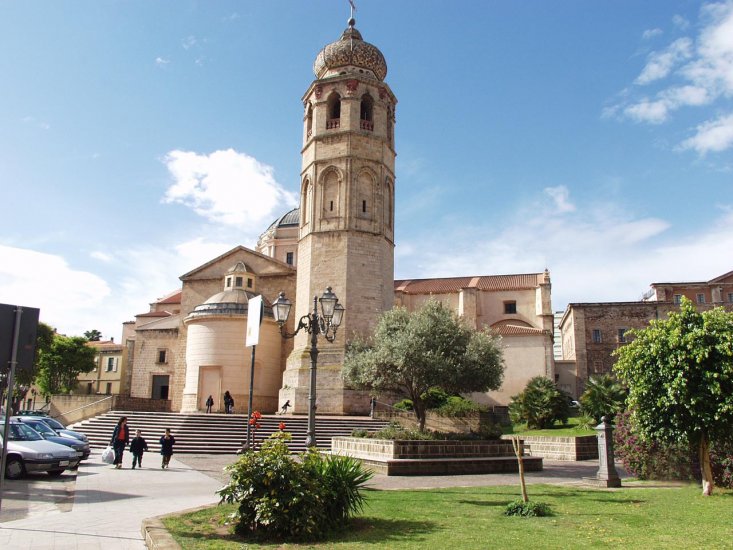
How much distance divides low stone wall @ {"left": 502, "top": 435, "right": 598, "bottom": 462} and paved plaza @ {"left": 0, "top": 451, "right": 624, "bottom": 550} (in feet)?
8.61

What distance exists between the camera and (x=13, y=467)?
14.1 metres

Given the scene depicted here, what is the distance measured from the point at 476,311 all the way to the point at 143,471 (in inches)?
1239

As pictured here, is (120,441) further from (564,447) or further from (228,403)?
(564,447)

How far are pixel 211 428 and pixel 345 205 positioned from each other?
44.1 ft

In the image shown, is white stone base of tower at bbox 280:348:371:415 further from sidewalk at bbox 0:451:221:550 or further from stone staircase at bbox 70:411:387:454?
sidewalk at bbox 0:451:221:550

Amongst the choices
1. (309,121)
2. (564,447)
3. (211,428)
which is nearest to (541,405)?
(564,447)

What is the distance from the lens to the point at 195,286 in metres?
40.3

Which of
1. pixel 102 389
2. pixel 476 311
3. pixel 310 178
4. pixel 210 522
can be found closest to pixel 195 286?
pixel 310 178

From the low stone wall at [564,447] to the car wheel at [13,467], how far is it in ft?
51.3

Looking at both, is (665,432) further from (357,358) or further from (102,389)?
(102,389)

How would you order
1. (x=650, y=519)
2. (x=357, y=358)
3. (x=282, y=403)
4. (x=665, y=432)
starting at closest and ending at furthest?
1. (x=650, y=519)
2. (x=665, y=432)
3. (x=357, y=358)
4. (x=282, y=403)

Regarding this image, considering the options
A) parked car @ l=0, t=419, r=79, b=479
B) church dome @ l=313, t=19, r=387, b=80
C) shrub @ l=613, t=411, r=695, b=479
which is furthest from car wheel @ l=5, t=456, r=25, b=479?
church dome @ l=313, t=19, r=387, b=80

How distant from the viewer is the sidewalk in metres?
7.41

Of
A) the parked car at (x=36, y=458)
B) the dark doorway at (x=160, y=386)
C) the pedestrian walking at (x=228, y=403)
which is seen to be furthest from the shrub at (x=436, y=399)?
the dark doorway at (x=160, y=386)
